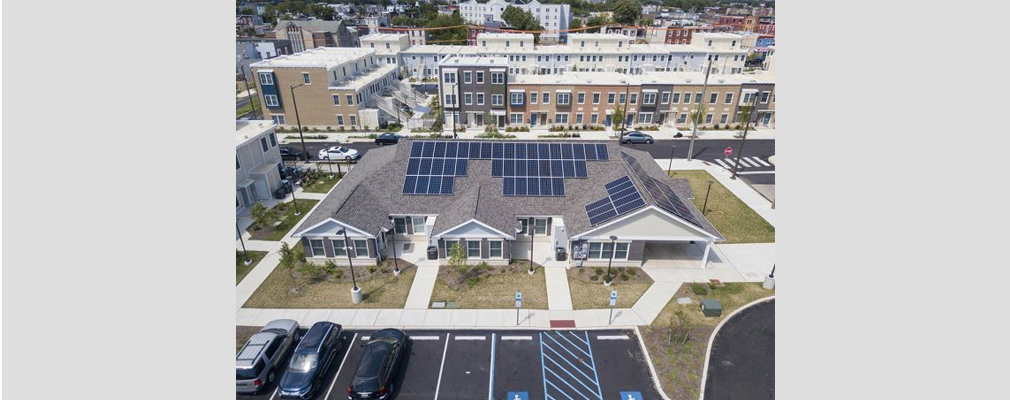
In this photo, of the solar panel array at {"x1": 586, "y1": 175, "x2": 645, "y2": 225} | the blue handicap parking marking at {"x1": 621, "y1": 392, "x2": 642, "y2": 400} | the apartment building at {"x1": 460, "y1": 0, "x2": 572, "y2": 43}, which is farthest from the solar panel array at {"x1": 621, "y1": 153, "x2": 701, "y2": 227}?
the apartment building at {"x1": 460, "y1": 0, "x2": 572, "y2": 43}

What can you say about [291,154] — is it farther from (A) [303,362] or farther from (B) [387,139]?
(A) [303,362]

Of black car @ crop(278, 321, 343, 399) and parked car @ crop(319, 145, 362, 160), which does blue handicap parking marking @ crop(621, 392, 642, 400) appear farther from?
parked car @ crop(319, 145, 362, 160)

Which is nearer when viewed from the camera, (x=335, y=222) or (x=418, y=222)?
(x=335, y=222)

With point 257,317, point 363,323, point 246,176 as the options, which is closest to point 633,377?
point 363,323

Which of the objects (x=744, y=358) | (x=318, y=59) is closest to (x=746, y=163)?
(x=744, y=358)

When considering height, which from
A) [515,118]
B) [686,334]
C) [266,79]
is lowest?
[686,334]

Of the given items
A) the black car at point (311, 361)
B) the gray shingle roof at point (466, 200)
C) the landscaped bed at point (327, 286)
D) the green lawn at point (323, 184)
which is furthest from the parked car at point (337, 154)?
the black car at point (311, 361)
